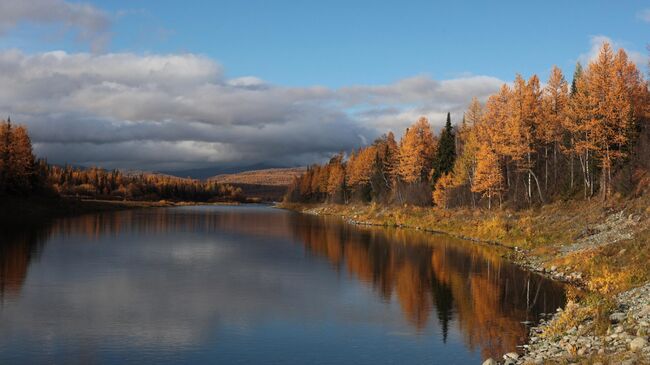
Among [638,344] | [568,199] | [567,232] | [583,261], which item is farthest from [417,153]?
[638,344]

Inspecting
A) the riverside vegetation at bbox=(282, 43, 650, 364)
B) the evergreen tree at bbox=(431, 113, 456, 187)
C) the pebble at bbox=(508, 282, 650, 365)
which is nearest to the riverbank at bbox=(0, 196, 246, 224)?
the riverside vegetation at bbox=(282, 43, 650, 364)

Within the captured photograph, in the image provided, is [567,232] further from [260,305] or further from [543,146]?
[260,305]

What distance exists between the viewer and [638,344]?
1584 centimetres

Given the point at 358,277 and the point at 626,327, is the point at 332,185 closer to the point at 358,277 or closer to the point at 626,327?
the point at 358,277

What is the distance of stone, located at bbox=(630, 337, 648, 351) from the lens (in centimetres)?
1566

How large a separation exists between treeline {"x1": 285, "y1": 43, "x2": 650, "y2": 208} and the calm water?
1650 cm

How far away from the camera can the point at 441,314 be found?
2714 centimetres

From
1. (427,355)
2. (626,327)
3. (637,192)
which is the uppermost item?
(637,192)

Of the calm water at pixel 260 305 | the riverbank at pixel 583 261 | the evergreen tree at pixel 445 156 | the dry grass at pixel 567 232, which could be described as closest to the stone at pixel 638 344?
the riverbank at pixel 583 261

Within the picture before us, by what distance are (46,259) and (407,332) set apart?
3192 centimetres

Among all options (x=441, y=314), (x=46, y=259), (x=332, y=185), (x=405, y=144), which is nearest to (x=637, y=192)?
(x=441, y=314)

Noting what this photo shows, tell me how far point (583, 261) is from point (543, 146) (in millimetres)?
40578

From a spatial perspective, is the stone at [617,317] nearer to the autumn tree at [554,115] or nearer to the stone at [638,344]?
the stone at [638,344]

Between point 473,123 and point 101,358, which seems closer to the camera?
point 101,358
